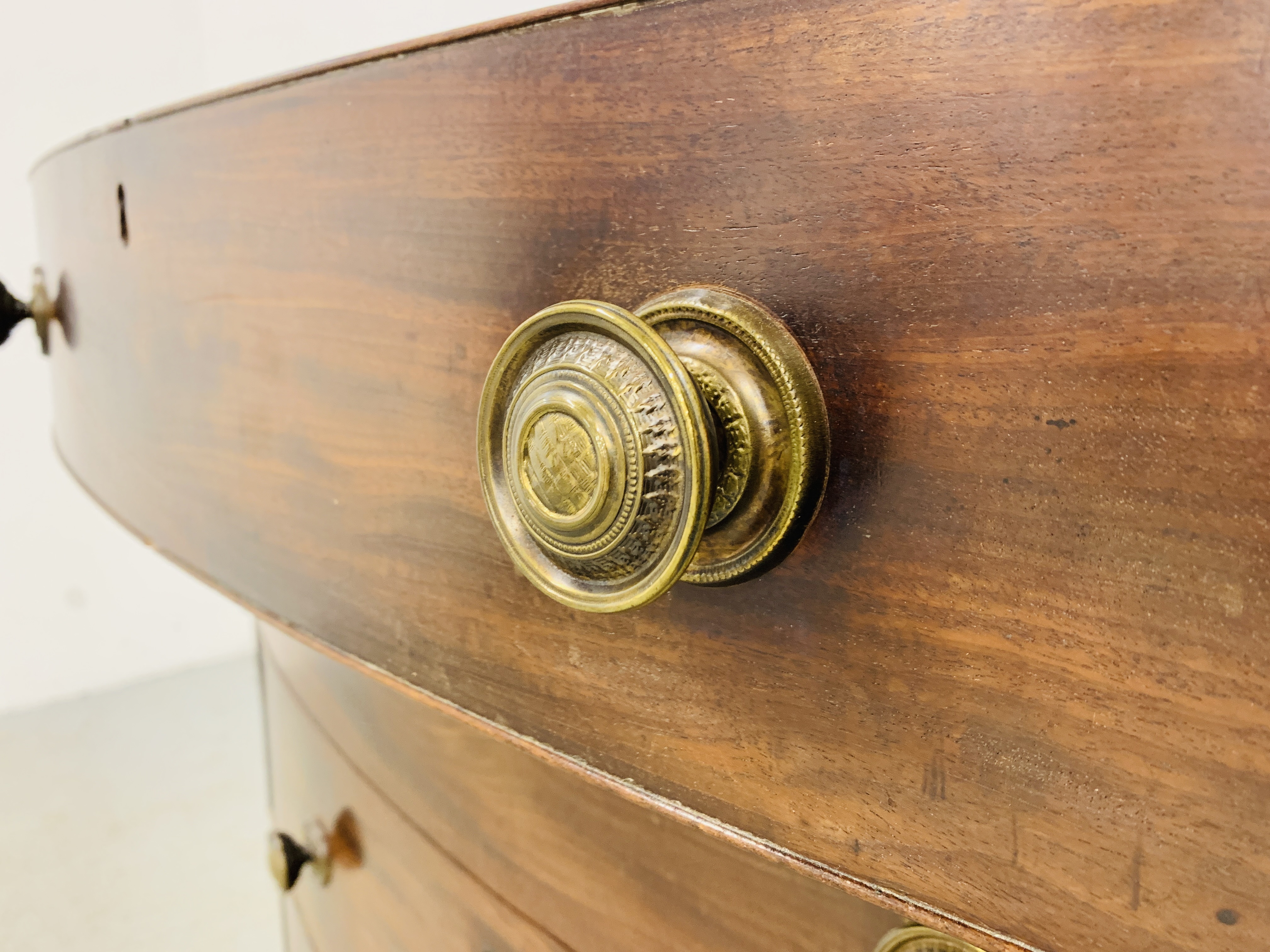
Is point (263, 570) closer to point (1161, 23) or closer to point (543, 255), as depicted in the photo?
point (543, 255)

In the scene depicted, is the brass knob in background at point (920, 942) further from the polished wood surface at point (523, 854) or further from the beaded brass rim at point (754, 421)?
the beaded brass rim at point (754, 421)

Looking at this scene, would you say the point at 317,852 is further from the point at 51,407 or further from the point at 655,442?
the point at 51,407

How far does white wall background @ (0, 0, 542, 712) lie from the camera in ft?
6.20

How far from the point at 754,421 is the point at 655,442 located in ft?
0.11

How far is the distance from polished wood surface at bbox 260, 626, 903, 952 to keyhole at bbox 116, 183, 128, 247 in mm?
255

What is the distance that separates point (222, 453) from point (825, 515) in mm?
318

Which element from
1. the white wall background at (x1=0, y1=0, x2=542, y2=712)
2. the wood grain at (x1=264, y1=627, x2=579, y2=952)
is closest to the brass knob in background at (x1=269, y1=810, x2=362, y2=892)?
the wood grain at (x1=264, y1=627, x2=579, y2=952)

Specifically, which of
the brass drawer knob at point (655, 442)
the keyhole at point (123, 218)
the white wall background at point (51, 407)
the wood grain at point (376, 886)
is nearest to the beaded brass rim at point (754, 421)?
the brass drawer knob at point (655, 442)

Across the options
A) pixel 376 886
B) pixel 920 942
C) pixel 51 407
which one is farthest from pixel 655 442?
pixel 51 407

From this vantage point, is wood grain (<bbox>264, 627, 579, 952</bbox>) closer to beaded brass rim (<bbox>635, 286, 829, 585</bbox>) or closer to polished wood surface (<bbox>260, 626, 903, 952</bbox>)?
polished wood surface (<bbox>260, 626, 903, 952</bbox>)

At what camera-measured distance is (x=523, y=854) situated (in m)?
0.42

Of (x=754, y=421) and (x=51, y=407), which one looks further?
(x=51, y=407)

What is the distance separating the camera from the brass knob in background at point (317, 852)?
0.58 m

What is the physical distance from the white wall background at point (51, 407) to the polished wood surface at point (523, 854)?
59.0 inches
